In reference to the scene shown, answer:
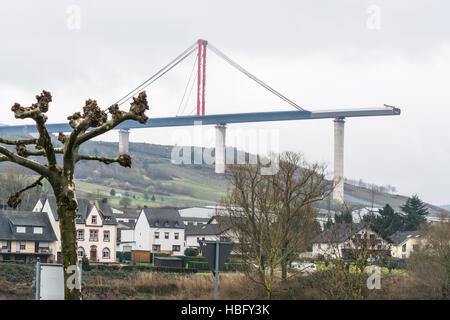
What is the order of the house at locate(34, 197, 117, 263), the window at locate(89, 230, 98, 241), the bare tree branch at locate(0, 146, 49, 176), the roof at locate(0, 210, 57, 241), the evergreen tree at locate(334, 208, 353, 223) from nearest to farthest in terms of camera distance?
the bare tree branch at locate(0, 146, 49, 176)
the evergreen tree at locate(334, 208, 353, 223)
the roof at locate(0, 210, 57, 241)
the house at locate(34, 197, 117, 263)
the window at locate(89, 230, 98, 241)

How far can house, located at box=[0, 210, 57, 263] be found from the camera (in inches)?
2103

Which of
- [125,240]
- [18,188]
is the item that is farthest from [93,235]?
[18,188]

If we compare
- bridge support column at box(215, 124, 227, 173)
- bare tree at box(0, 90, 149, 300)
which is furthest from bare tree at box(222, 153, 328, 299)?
bridge support column at box(215, 124, 227, 173)

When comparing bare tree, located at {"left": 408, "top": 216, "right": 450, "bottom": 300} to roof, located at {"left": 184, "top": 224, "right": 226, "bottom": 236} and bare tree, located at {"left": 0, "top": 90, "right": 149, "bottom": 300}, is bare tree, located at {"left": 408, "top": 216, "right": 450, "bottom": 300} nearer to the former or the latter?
bare tree, located at {"left": 0, "top": 90, "right": 149, "bottom": 300}

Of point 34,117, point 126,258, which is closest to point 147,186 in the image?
point 126,258

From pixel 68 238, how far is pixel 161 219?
6443cm

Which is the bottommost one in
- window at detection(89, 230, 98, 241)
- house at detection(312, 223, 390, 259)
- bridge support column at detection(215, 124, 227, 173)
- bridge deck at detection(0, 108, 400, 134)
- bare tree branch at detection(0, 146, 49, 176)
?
window at detection(89, 230, 98, 241)

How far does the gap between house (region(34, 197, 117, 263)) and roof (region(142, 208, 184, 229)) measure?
541 inches

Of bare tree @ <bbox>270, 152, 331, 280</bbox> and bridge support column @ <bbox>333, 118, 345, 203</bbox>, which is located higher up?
bridge support column @ <bbox>333, 118, 345, 203</bbox>

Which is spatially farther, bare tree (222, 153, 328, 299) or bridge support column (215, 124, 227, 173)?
bridge support column (215, 124, 227, 173)

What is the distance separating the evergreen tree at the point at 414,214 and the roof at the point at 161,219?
22421 millimetres

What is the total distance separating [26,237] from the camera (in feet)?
179
